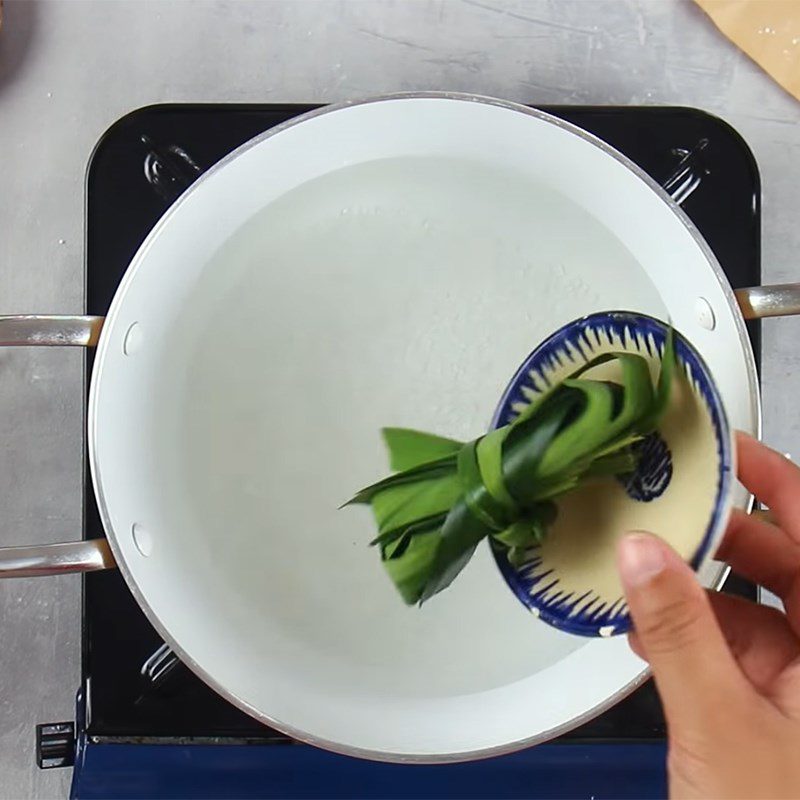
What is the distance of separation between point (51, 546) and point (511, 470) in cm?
23

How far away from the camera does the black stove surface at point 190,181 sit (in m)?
0.56

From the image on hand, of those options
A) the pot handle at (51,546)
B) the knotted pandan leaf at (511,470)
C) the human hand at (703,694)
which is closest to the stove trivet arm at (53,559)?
the pot handle at (51,546)

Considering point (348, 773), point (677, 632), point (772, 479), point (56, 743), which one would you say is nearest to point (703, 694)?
point (677, 632)

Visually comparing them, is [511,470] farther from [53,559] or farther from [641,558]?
[53,559]

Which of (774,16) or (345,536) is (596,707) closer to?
(345,536)

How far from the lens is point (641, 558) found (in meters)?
0.33

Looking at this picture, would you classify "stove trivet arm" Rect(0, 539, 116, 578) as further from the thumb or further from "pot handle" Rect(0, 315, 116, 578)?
the thumb

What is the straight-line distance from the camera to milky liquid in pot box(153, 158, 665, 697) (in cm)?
58

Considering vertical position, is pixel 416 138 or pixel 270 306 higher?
pixel 416 138

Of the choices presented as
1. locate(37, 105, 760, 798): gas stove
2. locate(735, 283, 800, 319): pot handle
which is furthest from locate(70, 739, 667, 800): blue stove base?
locate(735, 283, 800, 319): pot handle

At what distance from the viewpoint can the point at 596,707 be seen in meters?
0.49

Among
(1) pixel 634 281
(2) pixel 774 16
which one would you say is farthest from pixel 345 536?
(2) pixel 774 16

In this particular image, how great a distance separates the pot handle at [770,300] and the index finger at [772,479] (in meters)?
0.06

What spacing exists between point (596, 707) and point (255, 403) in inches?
10.5
